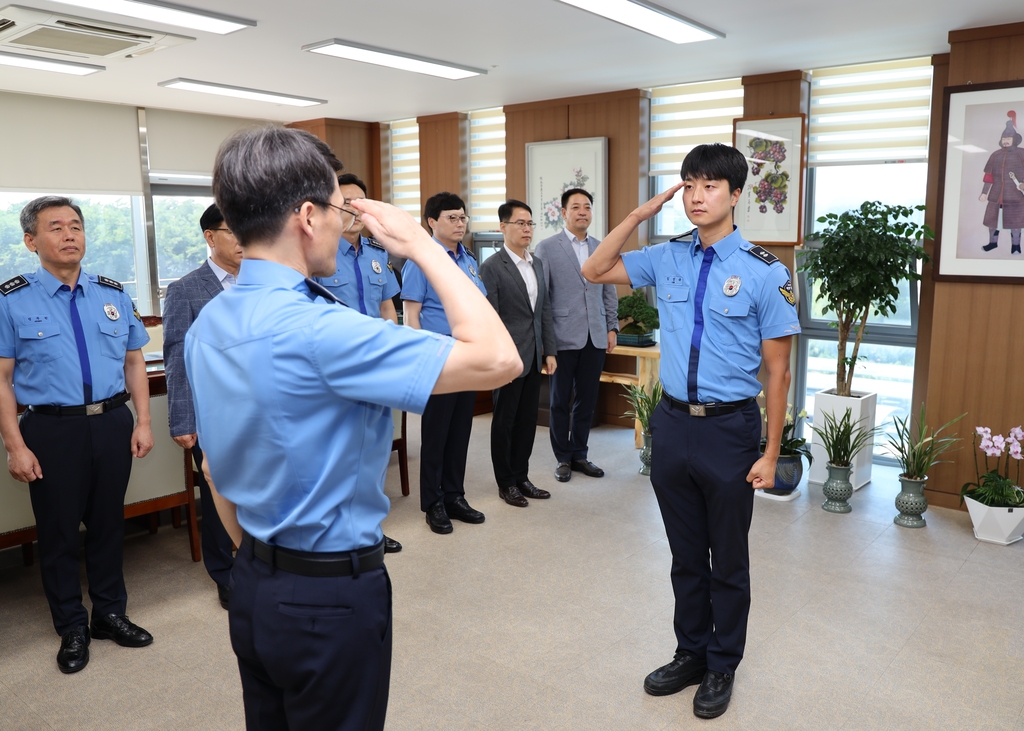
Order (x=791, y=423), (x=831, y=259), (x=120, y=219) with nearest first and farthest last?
1. (x=831, y=259)
2. (x=791, y=423)
3. (x=120, y=219)

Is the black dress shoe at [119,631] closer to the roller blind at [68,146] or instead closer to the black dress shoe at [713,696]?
the black dress shoe at [713,696]

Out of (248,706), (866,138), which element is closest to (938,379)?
(866,138)

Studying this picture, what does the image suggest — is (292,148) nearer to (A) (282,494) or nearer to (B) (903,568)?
(A) (282,494)

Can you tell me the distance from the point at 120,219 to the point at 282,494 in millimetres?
7120

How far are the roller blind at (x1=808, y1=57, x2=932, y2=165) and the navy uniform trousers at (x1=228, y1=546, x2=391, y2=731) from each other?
5.07 m

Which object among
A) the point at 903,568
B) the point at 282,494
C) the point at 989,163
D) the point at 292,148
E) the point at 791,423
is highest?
the point at 989,163

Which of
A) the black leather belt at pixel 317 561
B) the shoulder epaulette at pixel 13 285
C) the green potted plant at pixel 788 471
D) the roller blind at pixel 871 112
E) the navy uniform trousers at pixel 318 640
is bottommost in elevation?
the green potted plant at pixel 788 471

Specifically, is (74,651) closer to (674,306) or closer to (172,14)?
(674,306)

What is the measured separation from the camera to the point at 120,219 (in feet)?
24.3

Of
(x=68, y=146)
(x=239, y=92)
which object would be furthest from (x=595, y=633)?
(x=68, y=146)

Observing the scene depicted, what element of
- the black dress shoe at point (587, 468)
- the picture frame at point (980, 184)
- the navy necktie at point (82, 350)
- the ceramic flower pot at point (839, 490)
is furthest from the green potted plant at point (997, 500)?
the navy necktie at point (82, 350)

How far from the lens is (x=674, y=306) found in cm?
267

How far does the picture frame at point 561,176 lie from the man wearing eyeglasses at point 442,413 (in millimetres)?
2442

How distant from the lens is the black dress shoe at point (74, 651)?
293cm
